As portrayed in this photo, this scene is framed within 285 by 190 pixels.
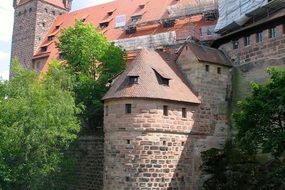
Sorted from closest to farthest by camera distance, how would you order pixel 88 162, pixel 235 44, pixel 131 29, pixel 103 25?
pixel 235 44
pixel 88 162
pixel 131 29
pixel 103 25

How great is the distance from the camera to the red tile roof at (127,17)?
34741 mm

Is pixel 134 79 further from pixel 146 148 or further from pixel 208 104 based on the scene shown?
pixel 208 104

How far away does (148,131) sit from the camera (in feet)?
74.9

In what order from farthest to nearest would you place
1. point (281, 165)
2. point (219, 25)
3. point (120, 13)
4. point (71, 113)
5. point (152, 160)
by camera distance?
point (120, 13)
point (219, 25)
point (71, 113)
point (152, 160)
point (281, 165)

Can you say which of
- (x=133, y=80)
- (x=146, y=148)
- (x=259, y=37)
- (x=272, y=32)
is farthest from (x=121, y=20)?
(x=146, y=148)

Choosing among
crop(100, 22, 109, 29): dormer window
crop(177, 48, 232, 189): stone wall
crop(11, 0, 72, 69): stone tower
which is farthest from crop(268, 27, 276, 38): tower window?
crop(11, 0, 72, 69): stone tower

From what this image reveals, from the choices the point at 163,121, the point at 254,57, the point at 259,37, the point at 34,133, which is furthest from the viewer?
the point at 254,57

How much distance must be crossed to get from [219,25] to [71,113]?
35.2 ft

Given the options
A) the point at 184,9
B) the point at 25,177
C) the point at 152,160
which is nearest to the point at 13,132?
the point at 25,177

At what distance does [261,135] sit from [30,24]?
34.7 metres

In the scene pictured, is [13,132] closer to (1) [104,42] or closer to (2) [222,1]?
(1) [104,42]

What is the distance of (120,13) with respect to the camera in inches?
1654

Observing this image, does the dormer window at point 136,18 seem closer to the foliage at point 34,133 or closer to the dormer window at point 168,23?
the dormer window at point 168,23

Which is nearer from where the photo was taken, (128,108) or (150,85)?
(128,108)
